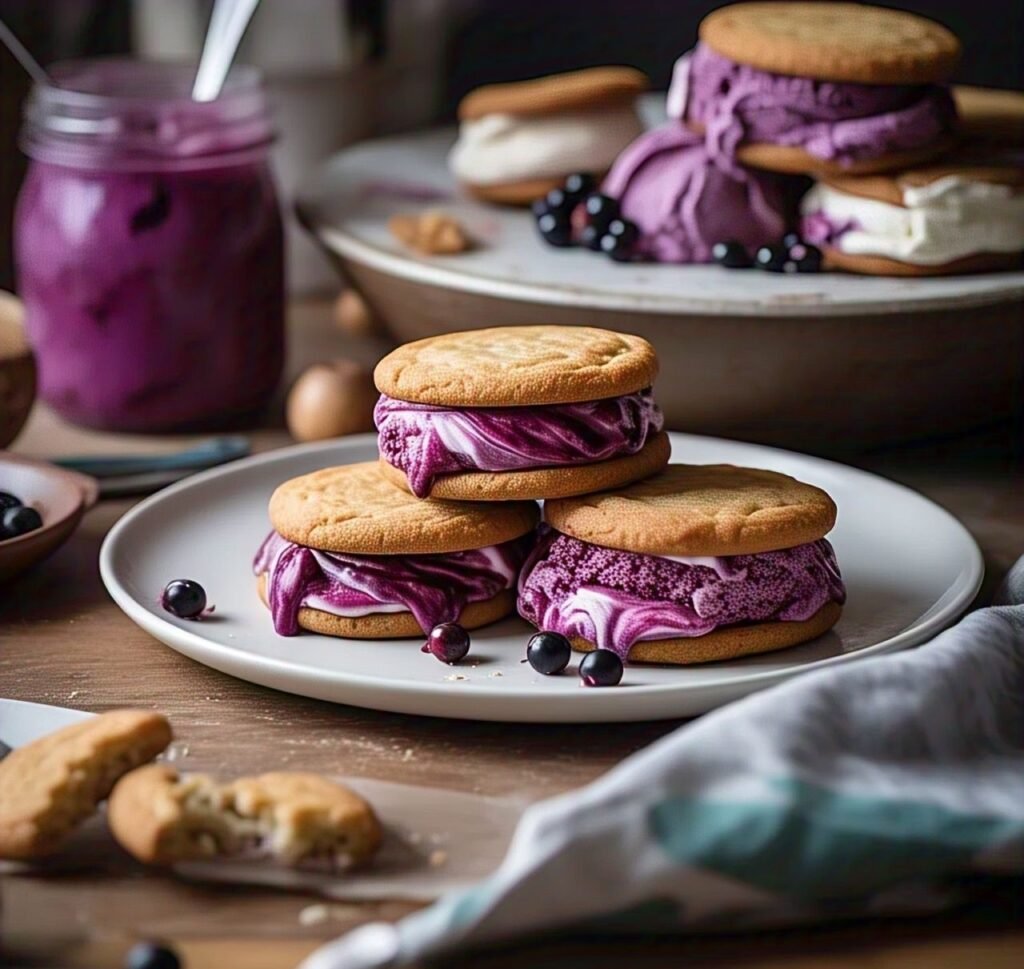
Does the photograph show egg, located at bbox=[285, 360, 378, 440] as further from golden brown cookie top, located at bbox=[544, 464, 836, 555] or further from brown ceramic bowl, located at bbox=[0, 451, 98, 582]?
golden brown cookie top, located at bbox=[544, 464, 836, 555]

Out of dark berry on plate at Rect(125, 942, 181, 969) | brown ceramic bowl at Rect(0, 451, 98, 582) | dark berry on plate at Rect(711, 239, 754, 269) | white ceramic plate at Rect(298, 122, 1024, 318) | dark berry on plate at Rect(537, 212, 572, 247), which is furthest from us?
dark berry on plate at Rect(537, 212, 572, 247)

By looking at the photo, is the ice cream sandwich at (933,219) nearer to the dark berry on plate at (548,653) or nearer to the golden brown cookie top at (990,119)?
the golden brown cookie top at (990,119)

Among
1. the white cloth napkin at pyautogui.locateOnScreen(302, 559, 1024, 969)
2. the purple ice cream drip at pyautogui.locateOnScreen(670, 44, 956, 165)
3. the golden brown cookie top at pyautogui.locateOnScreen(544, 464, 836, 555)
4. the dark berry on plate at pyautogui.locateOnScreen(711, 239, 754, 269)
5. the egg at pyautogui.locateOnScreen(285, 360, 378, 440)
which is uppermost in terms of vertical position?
the purple ice cream drip at pyautogui.locateOnScreen(670, 44, 956, 165)

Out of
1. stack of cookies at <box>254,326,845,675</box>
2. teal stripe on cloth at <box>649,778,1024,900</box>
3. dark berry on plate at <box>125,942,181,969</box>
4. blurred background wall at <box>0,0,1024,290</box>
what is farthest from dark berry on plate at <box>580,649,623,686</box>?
blurred background wall at <box>0,0,1024,290</box>

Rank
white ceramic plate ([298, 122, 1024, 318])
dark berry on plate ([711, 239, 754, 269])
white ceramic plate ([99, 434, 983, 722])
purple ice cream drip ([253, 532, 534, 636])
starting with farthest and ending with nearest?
dark berry on plate ([711, 239, 754, 269]) < white ceramic plate ([298, 122, 1024, 318]) < purple ice cream drip ([253, 532, 534, 636]) < white ceramic plate ([99, 434, 983, 722])

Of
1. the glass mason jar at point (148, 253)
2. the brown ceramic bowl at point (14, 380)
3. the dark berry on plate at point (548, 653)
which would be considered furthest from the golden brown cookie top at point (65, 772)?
the glass mason jar at point (148, 253)

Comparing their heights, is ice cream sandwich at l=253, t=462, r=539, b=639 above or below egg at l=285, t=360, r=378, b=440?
above

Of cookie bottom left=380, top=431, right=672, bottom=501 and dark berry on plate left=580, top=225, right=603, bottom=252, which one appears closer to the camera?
cookie bottom left=380, top=431, right=672, bottom=501
